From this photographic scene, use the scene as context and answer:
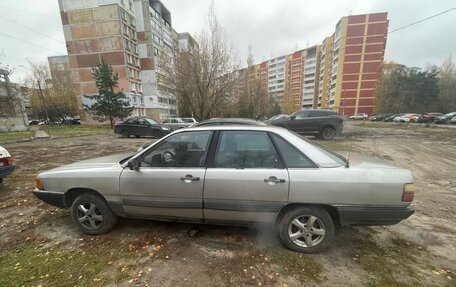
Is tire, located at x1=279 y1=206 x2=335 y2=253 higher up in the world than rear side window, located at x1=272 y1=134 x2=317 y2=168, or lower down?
lower down

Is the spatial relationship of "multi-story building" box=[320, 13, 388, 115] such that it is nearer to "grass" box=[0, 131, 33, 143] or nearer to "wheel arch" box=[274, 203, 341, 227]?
"wheel arch" box=[274, 203, 341, 227]

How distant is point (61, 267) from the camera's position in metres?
2.38

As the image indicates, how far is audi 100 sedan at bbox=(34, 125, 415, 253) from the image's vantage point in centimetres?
238

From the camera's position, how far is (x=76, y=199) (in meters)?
3.02

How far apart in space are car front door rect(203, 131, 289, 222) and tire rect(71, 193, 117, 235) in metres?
1.47

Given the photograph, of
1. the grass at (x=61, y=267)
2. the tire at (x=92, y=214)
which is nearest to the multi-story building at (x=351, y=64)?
the tire at (x=92, y=214)

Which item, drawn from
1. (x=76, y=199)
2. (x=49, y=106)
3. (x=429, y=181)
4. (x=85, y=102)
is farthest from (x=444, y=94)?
(x=49, y=106)

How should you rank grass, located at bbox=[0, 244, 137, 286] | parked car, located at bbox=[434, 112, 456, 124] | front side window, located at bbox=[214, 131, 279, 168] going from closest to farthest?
grass, located at bbox=[0, 244, 137, 286] → front side window, located at bbox=[214, 131, 279, 168] → parked car, located at bbox=[434, 112, 456, 124]

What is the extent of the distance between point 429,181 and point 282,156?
5.47 metres

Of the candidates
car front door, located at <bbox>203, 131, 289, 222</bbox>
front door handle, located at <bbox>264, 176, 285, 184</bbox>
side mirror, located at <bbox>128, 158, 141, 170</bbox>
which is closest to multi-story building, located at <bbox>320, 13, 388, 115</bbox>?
car front door, located at <bbox>203, 131, 289, 222</bbox>

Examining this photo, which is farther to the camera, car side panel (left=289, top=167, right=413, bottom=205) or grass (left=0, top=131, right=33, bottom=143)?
grass (left=0, top=131, right=33, bottom=143)

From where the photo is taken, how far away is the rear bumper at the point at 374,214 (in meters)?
2.36

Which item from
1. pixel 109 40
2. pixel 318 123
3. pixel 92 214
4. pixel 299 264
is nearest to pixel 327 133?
pixel 318 123

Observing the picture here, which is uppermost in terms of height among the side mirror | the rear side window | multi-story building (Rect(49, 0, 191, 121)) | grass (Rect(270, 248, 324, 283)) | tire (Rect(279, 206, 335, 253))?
multi-story building (Rect(49, 0, 191, 121))
